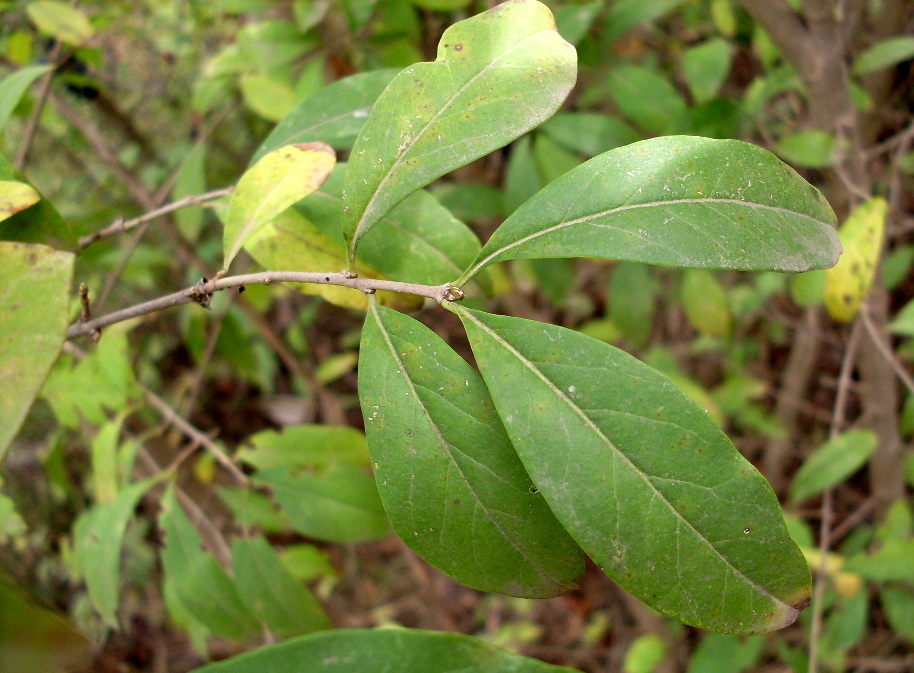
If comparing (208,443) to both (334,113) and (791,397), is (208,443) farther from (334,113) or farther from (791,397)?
(791,397)

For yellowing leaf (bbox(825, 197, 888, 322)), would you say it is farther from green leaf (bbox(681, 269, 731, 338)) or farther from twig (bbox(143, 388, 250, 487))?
twig (bbox(143, 388, 250, 487))

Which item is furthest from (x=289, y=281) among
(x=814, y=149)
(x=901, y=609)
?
(x=901, y=609)

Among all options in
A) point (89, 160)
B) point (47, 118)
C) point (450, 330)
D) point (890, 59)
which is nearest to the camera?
point (890, 59)

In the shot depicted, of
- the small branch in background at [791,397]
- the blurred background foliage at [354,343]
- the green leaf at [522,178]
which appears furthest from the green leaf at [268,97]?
the small branch in background at [791,397]

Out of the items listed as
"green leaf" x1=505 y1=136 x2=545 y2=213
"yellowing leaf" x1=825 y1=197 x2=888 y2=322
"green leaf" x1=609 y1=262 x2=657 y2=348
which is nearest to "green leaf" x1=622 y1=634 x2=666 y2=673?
"green leaf" x1=609 y1=262 x2=657 y2=348

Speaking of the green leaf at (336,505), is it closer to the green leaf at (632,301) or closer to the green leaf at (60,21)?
the green leaf at (632,301)

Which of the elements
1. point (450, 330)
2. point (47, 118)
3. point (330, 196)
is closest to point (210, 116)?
point (47, 118)

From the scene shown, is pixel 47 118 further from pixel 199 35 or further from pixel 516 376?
pixel 516 376
